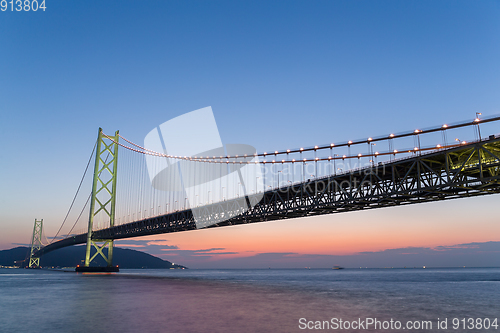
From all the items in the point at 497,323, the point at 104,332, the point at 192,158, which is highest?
the point at 192,158

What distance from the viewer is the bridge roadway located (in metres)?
25.2

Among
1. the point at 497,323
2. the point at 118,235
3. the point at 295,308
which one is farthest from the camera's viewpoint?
the point at 118,235

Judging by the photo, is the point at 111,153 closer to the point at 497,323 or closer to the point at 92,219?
the point at 92,219

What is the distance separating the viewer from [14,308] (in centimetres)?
2073

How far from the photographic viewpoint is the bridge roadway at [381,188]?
25219 mm

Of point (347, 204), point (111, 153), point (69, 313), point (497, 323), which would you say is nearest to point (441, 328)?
point (497, 323)

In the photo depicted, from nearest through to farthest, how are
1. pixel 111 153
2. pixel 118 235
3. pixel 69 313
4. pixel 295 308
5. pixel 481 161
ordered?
pixel 69 313 → pixel 295 308 → pixel 481 161 → pixel 118 235 → pixel 111 153

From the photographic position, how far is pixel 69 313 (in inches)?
719

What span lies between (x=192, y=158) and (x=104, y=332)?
172 ft

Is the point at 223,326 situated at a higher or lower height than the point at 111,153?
lower

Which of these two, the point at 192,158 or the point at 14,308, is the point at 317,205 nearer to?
the point at 14,308

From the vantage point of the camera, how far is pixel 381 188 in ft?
102

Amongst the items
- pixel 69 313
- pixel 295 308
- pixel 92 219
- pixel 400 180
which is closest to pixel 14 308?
pixel 69 313

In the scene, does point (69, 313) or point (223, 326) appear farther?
point (69, 313)
